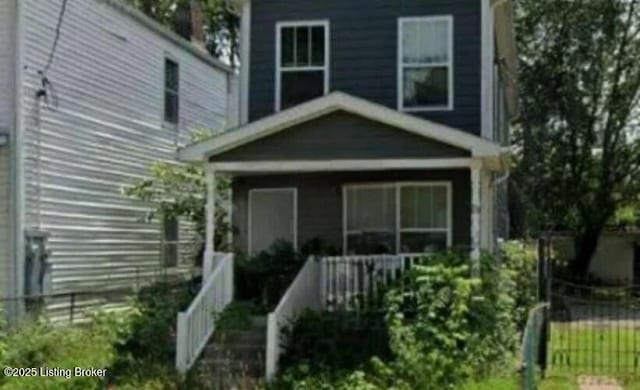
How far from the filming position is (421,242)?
1666cm

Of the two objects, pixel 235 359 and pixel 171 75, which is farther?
pixel 171 75

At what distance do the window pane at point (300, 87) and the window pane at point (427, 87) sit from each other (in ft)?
5.33

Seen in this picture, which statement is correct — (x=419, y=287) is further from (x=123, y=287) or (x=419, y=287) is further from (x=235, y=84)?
(x=235, y=84)

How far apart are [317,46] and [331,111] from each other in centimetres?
303

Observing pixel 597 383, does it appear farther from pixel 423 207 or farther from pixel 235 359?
pixel 235 359

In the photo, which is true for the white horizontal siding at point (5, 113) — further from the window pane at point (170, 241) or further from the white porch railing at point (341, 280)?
the window pane at point (170, 241)

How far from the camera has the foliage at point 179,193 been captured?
2019 cm

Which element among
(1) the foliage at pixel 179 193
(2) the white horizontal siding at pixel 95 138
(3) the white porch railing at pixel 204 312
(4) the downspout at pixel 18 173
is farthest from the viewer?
(1) the foliage at pixel 179 193

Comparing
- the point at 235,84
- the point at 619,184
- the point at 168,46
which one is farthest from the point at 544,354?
the point at 619,184

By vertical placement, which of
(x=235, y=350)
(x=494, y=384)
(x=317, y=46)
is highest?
(x=317, y=46)

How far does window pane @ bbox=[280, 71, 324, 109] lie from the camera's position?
17375 millimetres

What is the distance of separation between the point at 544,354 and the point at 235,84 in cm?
1625

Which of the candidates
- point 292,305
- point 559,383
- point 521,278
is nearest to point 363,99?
point 292,305

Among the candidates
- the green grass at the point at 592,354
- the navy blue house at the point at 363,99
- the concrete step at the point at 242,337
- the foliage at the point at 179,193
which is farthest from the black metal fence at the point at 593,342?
the foliage at the point at 179,193
